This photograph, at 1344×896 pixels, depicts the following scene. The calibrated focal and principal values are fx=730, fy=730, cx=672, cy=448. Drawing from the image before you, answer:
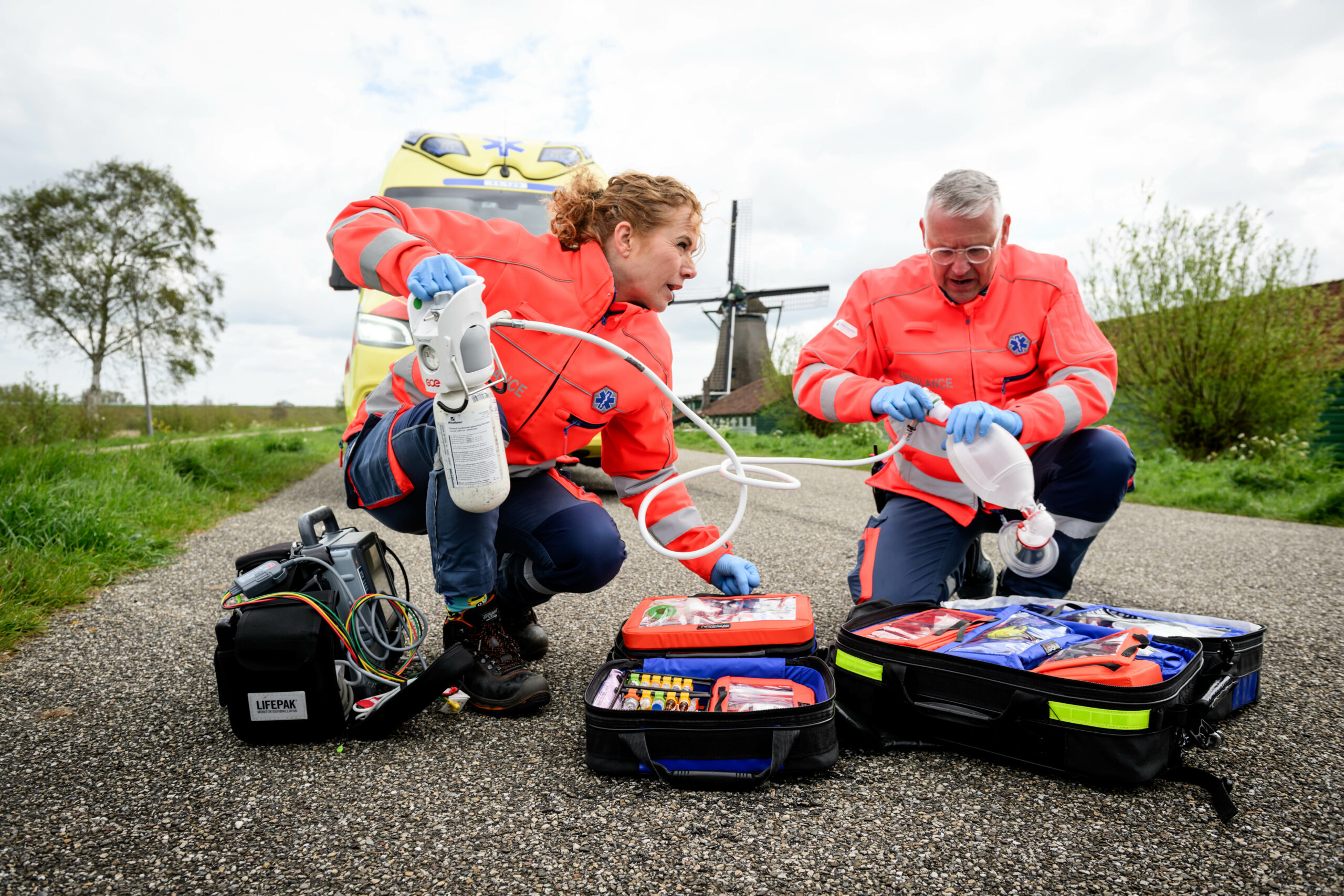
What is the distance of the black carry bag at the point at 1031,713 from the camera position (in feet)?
4.85

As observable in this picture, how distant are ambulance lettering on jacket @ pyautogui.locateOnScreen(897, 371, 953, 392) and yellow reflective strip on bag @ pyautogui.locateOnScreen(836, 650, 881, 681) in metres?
1.12

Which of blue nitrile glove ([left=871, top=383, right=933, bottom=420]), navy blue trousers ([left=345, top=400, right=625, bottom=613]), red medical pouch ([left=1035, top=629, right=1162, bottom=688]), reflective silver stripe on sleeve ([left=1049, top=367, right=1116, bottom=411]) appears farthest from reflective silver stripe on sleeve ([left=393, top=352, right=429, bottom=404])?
reflective silver stripe on sleeve ([left=1049, top=367, right=1116, bottom=411])

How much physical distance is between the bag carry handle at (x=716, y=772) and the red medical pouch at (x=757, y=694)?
0.11m

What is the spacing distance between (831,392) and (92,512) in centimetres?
352

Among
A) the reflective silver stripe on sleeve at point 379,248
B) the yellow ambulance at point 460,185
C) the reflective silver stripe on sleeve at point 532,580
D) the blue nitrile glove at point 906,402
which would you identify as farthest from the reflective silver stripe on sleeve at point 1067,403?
the yellow ambulance at point 460,185

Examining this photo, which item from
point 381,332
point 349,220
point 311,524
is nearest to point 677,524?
point 311,524

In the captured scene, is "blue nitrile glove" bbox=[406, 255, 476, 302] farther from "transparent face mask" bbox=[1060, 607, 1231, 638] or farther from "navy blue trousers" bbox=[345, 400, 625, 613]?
"transparent face mask" bbox=[1060, 607, 1231, 638]

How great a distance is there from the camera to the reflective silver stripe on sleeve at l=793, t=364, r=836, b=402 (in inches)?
101

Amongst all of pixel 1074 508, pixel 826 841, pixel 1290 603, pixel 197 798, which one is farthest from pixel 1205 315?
pixel 197 798

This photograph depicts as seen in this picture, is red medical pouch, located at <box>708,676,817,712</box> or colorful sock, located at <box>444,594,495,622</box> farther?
colorful sock, located at <box>444,594,495,622</box>

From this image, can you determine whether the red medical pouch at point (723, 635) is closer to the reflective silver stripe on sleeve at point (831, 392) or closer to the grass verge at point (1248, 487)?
the reflective silver stripe on sleeve at point (831, 392)

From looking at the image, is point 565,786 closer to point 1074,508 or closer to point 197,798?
point 197,798

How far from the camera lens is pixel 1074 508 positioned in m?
2.47

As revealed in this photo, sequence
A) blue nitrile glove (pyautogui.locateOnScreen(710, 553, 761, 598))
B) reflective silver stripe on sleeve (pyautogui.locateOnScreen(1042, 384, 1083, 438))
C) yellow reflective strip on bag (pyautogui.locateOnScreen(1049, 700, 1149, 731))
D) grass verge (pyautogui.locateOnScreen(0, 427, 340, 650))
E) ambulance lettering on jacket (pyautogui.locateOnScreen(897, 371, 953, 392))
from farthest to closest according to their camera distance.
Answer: grass verge (pyautogui.locateOnScreen(0, 427, 340, 650)) → ambulance lettering on jacket (pyautogui.locateOnScreen(897, 371, 953, 392)) → reflective silver stripe on sleeve (pyautogui.locateOnScreen(1042, 384, 1083, 438)) → blue nitrile glove (pyautogui.locateOnScreen(710, 553, 761, 598)) → yellow reflective strip on bag (pyautogui.locateOnScreen(1049, 700, 1149, 731))
